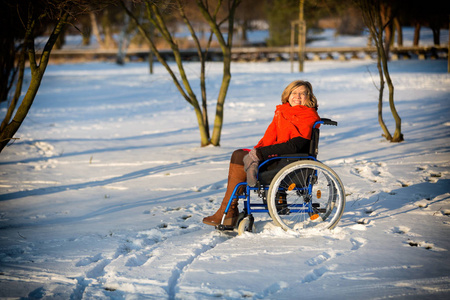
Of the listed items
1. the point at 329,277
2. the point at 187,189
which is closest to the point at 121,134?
the point at 187,189

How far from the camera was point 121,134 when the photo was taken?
32.3ft

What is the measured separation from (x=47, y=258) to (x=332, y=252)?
231cm

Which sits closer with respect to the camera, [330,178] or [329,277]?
[329,277]

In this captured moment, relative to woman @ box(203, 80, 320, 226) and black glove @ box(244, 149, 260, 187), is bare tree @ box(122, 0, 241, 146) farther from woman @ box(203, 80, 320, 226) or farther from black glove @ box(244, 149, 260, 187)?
black glove @ box(244, 149, 260, 187)

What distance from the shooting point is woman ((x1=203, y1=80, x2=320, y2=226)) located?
146 inches

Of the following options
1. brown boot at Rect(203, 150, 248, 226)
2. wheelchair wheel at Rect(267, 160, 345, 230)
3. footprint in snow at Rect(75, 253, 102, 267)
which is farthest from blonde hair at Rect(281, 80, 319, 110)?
footprint in snow at Rect(75, 253, 102, 267)

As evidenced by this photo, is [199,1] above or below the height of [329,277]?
above

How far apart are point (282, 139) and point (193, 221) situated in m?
1.33

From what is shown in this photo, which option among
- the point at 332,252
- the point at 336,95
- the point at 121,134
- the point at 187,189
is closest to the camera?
the point at 332,252

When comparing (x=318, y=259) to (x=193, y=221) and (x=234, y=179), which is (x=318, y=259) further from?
(x=193, y=221)

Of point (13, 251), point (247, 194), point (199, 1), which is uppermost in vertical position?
point (199, 1)

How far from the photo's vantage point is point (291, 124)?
3746 mm

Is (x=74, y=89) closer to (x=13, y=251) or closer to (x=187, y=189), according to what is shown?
(x=187, y=189)

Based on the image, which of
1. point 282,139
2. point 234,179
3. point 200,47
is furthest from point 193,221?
point 200,47
